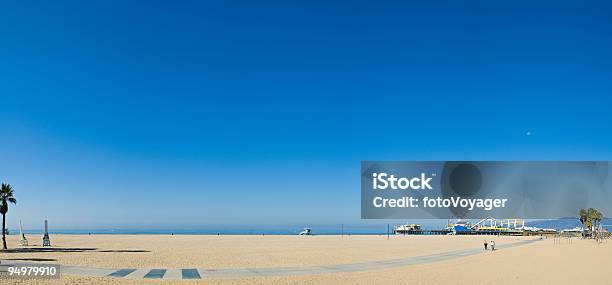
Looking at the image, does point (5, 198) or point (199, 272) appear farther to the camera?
point (5, 198)

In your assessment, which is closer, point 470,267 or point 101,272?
point 101,272

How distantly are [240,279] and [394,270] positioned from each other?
26.0 ft

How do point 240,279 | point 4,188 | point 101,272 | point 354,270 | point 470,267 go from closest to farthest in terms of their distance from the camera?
1. point 240,279
2. point 101,272
3. point 354,270
4. point 470,267
5. point 4,188

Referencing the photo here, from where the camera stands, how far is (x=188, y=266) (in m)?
25.8

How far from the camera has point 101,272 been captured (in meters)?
22.3

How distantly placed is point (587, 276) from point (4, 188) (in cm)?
3740

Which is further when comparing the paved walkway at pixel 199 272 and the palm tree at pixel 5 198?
the palm tree at pixel 5 198

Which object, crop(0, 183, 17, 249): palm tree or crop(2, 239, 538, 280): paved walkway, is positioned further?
crop(0, 183, 17, 249): palm tree

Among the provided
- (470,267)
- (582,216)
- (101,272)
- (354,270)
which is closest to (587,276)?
(470,267)

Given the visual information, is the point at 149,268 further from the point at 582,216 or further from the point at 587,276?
the point at 582,216

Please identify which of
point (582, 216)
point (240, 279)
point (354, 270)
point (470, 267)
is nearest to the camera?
point (240, 279)

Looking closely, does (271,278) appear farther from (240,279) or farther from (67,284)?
(67,284)

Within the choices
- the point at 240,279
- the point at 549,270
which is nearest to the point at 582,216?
the point at 549,270

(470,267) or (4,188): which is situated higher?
(4,188)
